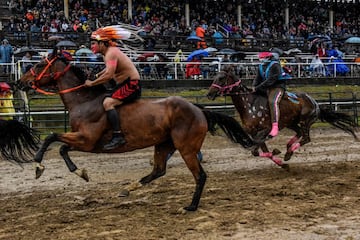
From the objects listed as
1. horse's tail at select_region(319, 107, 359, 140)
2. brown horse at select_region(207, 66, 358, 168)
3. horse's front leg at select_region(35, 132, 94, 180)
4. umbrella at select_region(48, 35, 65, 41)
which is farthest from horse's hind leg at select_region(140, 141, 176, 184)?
umbrella at select_region(48, 35, 65, 41)

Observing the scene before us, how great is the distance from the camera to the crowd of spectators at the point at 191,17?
23875 millimetres

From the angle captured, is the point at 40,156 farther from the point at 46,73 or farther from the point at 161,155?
the point at 161,155

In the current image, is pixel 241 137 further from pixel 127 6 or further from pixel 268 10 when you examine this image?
pixel 268 10

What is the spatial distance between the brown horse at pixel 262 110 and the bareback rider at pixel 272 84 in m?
0.13

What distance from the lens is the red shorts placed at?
7.11 m

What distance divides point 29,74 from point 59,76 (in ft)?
1.43

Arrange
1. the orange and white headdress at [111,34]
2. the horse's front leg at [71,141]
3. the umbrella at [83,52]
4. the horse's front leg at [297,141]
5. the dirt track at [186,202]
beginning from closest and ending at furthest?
1. the dirt track at [186,202]
2. the horse's front leg at [71,141]
3. the orange and white headdress at [111,34]
4. the horse's front leg at [297,141]
5. the umbrella at [83,52]

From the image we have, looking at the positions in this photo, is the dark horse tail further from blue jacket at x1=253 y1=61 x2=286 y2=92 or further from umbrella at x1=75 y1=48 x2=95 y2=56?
umbrella at x1=75 y1=48 x2=95 y2=56

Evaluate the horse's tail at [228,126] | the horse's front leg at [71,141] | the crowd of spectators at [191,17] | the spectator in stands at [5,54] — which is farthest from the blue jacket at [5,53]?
the horse's tail at [228,126]

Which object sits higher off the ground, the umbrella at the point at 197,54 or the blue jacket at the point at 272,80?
the umbrella at the point at 197,54

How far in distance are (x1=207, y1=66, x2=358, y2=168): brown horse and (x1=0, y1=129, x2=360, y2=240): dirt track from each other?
65 centimetres

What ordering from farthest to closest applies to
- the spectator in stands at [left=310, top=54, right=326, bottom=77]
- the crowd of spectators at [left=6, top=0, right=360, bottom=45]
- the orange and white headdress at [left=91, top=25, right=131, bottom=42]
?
1. the spectator in stands at [left=310, top=54, right=326, bottom=77]
2. the crowd of spectators at [left=6, top=0, right=360, bottom=45]
3. the orange and white headdress at [left=91, top=25, right=131, bottom=42]

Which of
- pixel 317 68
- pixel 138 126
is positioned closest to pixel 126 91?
pixel 138 126

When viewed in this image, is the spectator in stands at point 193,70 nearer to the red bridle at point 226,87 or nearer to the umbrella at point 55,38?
the umbrella at point 55,38
